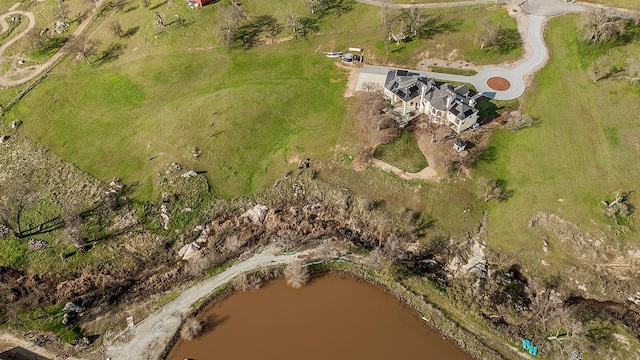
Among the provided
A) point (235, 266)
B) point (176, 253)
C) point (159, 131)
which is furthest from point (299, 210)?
point (159, 131)

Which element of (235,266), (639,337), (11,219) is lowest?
(639,337)

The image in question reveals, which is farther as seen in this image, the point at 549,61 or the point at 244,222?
the point at 549,61

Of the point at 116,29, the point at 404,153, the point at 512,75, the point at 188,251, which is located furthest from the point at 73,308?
the point at 512,75

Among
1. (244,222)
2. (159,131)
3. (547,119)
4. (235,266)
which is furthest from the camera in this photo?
(159,131)

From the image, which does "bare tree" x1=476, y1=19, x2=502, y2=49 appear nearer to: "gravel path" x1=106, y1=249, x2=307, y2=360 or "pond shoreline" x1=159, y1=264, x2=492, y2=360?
"pond shoreline" x1=159, y1=264, x2=492, y2=360

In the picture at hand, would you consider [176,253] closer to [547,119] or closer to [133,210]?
[133,210]

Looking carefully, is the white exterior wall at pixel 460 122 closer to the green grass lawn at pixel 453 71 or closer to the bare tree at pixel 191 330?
the green grass lawn at pixel 453 71

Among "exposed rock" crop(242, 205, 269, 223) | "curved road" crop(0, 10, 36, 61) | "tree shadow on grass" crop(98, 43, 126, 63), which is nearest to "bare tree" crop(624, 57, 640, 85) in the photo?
"exposed rock" crop(242, 205, 269, 223)

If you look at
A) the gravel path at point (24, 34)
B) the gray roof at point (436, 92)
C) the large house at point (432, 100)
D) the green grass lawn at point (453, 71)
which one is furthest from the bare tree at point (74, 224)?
the green grass lawn at point (453, 71)
